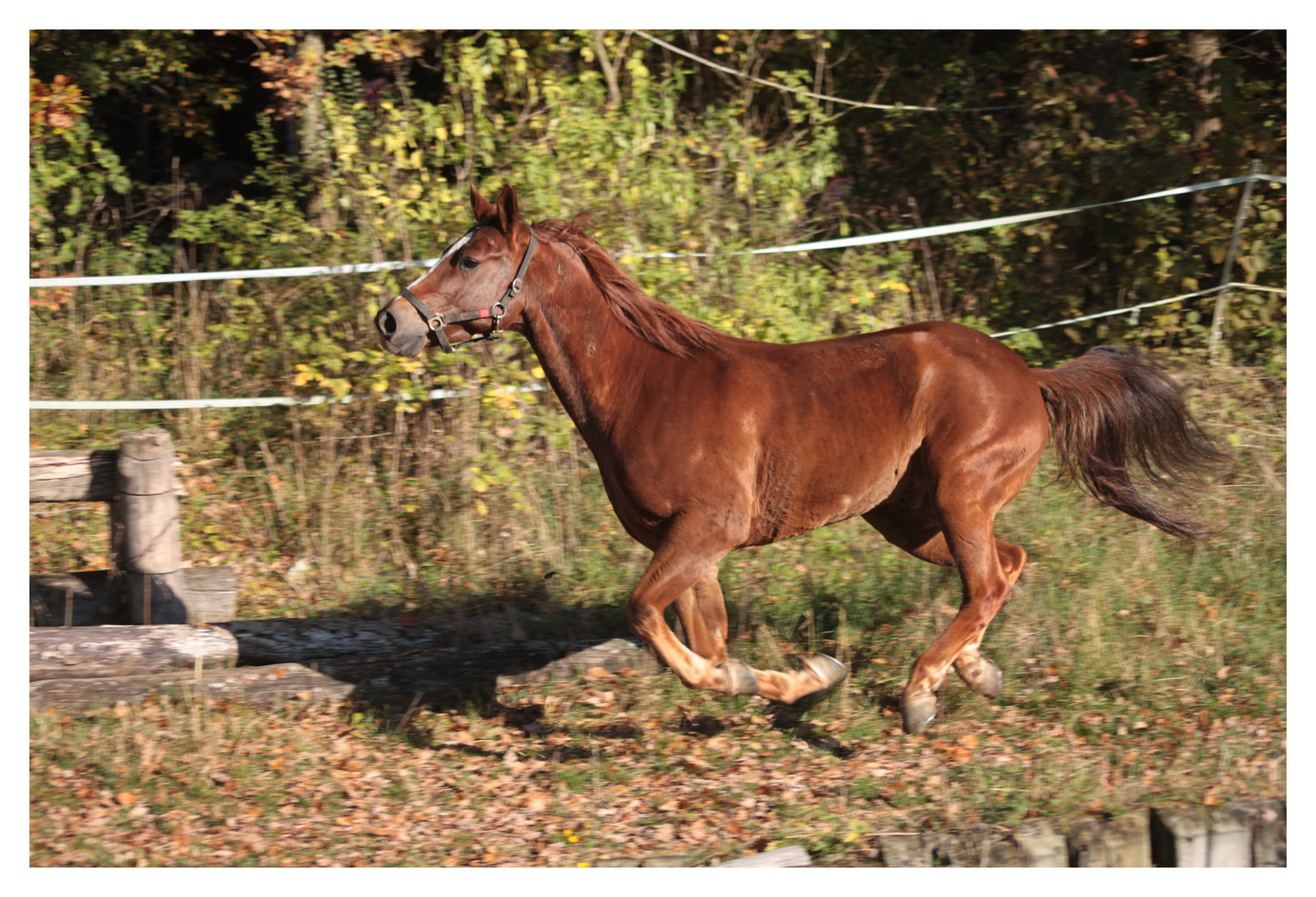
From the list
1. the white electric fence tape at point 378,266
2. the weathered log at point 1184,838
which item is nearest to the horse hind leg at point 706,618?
the weathered log at point 1184,838

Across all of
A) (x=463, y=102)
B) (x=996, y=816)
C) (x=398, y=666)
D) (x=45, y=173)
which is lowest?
(x=996, y=816)

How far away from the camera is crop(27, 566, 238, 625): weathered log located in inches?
228

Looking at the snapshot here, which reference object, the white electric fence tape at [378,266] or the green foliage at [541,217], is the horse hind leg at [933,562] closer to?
the green foliage at [541,217]

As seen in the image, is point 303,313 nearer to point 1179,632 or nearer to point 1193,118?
point 1179,632

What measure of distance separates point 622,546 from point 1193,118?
6.30 meters

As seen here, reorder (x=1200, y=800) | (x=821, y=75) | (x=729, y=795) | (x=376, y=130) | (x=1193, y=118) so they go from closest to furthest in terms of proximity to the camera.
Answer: (x=1200, y=800)
(x=729, y=795)
(x=376, y=130)
(x=1193, y=118)
(x=821, y=75)

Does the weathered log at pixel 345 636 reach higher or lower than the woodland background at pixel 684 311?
lower

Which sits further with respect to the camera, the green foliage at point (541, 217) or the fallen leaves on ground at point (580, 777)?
the green foliage at point (541, 217)

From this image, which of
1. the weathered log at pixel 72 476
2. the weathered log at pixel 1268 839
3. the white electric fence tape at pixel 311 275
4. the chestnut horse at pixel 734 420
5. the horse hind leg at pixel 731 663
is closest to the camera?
the weathered log at pixel 1268 839

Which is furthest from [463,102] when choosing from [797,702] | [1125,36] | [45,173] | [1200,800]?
[1200,800]

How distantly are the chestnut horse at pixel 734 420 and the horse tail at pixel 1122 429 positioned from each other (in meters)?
0.29

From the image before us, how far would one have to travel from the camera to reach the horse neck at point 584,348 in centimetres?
460

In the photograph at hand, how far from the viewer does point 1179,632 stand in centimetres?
558

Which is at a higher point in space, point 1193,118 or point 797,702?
point 1193,118
